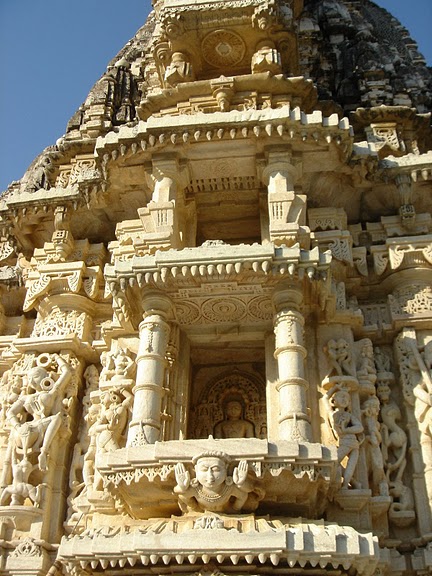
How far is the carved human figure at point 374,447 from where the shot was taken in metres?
9.23

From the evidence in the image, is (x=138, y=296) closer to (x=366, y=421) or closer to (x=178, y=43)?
(x=366, y=421)

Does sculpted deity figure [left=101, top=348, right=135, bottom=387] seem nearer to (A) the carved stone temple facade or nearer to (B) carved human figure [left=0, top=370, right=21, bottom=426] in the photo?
(A) the carved stone temple facade

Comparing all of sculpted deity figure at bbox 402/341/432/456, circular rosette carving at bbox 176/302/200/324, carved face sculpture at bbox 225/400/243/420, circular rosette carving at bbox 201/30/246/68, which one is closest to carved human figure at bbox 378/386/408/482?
sculpted deity figure at bbox 402/341/432/456

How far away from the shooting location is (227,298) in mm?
10055

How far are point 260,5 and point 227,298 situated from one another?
654 centimetres

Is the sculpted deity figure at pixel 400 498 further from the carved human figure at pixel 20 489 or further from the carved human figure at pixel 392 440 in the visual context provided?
the carved human figure at pixel 20 489

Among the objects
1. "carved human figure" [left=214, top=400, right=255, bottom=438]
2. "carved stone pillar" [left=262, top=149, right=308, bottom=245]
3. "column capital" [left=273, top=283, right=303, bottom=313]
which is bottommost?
"carved human figure" [left=214, top=400, right=255, bottom=438]

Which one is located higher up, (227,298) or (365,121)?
(365,121)

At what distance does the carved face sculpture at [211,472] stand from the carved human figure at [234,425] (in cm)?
282

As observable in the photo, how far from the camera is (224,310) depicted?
10305mm

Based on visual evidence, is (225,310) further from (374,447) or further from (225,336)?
(374,447)

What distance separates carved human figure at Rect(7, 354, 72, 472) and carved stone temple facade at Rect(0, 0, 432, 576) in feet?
0.10

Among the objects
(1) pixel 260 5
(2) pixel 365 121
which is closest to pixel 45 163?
(1) pixel 260 5

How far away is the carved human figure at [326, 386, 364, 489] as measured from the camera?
902 cm
